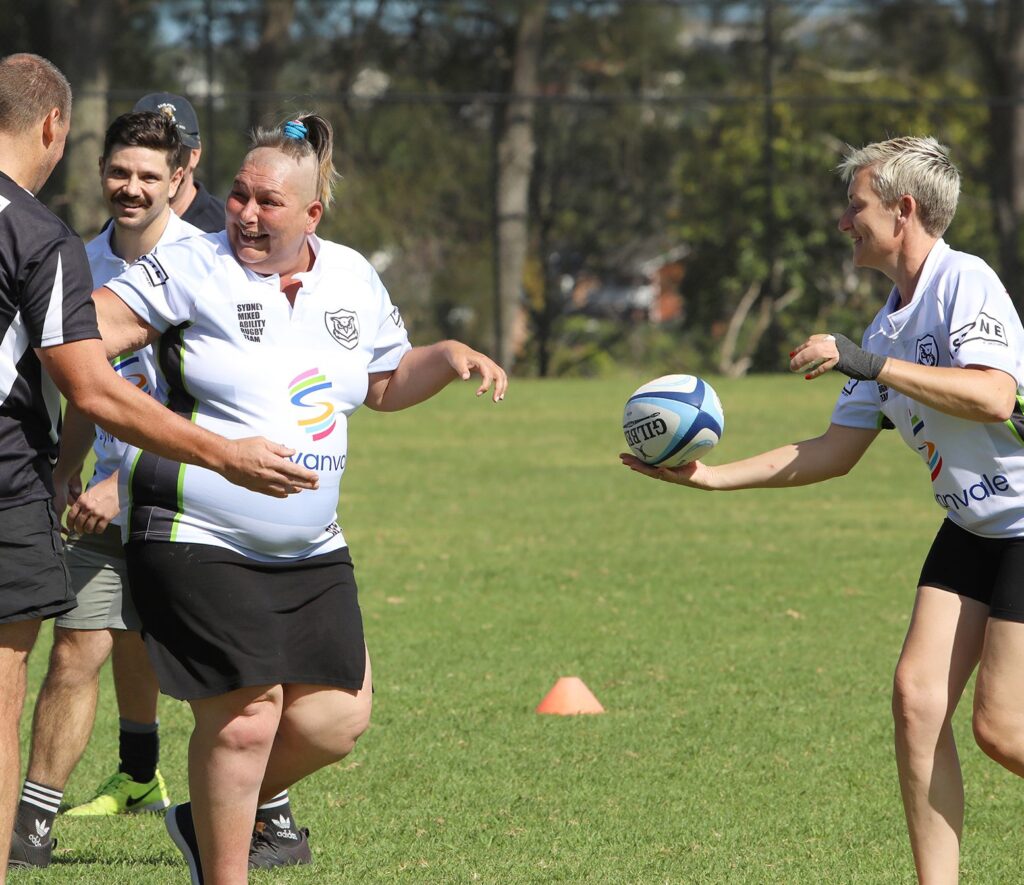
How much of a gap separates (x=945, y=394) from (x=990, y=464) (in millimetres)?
351

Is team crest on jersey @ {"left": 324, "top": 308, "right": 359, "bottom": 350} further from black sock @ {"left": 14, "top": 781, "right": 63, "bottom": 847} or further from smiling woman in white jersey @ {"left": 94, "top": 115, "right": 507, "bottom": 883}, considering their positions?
black sock @ {"left": 14, "top": 781, "right": 63, "bottom": 847}

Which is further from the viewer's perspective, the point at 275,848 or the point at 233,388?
the point at 275,848

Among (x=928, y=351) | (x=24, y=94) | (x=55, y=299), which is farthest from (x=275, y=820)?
(x=928, y=351)

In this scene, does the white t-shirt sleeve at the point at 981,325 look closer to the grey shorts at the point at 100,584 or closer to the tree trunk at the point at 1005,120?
the grey shorts at the point at 100,584

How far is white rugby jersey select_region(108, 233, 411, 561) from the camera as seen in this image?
3.64 meters

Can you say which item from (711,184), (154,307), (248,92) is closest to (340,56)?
(248,92)

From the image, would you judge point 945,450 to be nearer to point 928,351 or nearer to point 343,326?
point 928,351

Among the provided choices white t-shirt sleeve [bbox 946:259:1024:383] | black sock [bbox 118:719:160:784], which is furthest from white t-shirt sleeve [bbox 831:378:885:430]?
black sock [bbox 118:719:160:784]

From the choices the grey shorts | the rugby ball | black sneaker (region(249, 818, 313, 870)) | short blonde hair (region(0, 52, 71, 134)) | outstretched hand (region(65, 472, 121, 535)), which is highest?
short blonde hair (region(0, 52, 71, 134))

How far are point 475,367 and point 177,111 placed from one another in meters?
1.69

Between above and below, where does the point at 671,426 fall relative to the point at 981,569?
above

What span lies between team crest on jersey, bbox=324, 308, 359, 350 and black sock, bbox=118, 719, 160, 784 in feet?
6.29

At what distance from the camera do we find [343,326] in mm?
3842

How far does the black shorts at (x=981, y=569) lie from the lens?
3844mm
